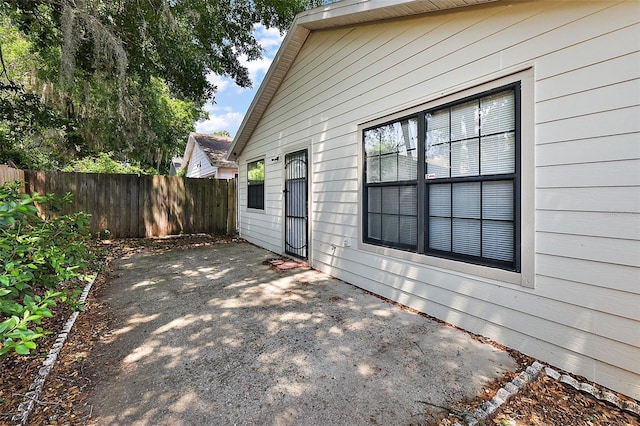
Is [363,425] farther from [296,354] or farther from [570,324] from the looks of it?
[570,324]

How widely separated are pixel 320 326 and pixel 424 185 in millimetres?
1812

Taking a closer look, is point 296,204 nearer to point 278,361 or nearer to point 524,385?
point 278,361

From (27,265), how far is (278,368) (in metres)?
1.65

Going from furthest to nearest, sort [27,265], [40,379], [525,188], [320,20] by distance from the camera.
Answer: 1. [320,20]
2. [525,188]
3. [40,379]
4. [27,265]

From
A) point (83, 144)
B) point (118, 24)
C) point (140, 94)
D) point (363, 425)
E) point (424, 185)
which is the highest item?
point (118, 24)

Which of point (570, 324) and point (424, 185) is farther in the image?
point (424, 185)

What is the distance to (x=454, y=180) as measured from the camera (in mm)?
2859

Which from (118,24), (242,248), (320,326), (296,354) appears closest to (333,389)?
(296,354)

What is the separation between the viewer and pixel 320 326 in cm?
282

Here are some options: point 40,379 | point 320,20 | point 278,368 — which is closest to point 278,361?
point 278,368

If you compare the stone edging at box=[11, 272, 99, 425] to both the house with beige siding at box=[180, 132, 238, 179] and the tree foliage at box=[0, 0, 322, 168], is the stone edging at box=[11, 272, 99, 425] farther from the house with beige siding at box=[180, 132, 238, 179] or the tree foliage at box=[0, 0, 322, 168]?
the house with beige siding at box=[180, 132, 238, 179]

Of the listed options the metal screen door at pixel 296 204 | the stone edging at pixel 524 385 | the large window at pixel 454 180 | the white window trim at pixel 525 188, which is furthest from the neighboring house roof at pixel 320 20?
the stone edging at pixel 524 385

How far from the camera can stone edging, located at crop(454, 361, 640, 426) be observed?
167cm

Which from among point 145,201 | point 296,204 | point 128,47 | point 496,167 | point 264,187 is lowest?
point 296,204
